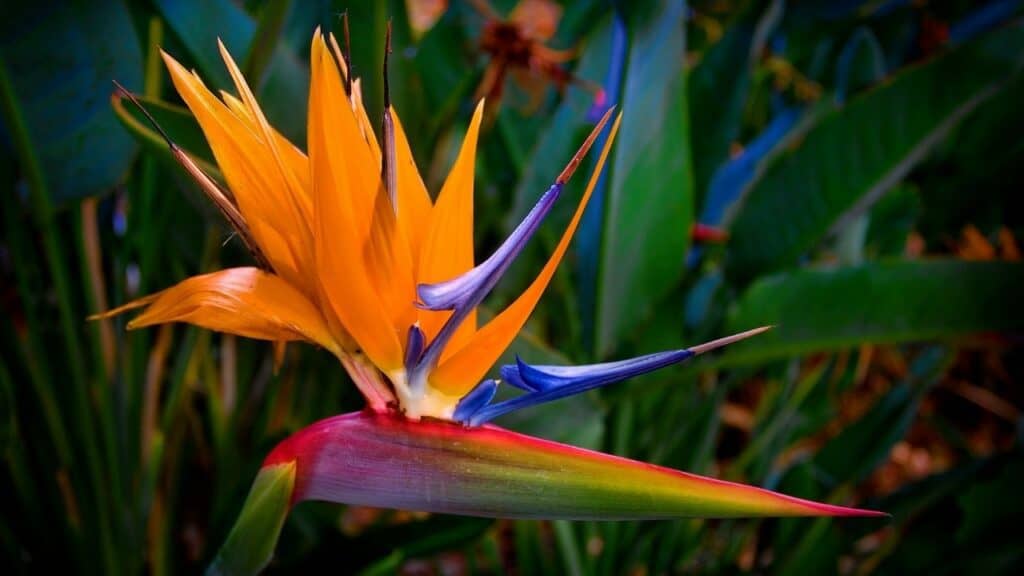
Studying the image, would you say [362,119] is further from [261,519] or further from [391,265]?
[261,519]

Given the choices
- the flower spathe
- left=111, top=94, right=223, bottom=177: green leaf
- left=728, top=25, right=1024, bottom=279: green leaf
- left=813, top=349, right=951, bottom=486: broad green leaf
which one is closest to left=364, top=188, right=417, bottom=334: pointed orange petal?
the flower spathe

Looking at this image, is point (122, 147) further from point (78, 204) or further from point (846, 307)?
point (846, 307)

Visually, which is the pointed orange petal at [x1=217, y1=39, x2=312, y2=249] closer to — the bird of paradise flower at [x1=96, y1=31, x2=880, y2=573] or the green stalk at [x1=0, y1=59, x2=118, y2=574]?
the bird of paradise flower at [x1=96, y1=31, x2=880, y2=573]

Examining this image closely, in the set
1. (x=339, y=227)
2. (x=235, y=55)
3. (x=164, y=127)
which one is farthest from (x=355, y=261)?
(x=235, y=55)

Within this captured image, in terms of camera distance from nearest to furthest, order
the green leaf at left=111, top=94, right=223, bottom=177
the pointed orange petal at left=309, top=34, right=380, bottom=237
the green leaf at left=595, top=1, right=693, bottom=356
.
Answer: the pointed orange petal at left=309, top=34, right=380, bottom=237 < the green leaf at left=111, top=94, right=223, bottom=177 < the green leaf at left=595, top=1, right=693, bottom=356

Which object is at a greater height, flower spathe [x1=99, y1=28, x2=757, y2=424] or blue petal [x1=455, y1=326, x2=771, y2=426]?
flower spathe [x1=99, y1=28, x2=757, y2=424]

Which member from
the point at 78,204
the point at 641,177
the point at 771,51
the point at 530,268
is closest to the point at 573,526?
the point at 530,268

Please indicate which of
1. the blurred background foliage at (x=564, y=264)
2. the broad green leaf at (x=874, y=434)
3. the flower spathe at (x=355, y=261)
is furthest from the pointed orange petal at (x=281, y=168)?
the broad green leaf at (x=874, y=434)
